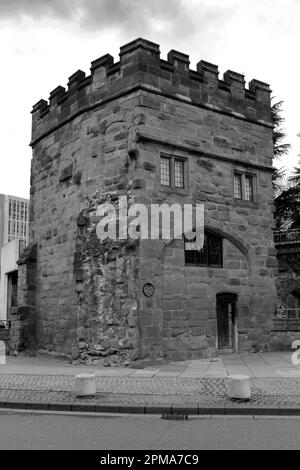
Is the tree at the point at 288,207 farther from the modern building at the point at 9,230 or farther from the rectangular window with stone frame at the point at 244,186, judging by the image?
the modern building at the point at 9,230

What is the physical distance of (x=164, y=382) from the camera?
10.9 meters

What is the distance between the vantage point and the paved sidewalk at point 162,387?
28.5ft

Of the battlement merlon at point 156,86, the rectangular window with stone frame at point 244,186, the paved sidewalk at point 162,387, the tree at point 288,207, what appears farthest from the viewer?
the tree at point 288,207

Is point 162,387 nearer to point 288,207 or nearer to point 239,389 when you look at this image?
point 239,389

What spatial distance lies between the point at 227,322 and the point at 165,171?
5.02 m

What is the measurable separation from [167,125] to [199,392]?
7956 mm

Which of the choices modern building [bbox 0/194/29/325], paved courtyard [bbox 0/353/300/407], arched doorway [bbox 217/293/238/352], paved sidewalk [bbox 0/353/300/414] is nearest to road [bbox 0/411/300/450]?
paved sidewalk [bbox 0/353/300/414]

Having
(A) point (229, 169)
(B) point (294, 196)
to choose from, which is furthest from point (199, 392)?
(B) point (294, 196)

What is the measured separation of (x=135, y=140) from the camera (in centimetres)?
1422

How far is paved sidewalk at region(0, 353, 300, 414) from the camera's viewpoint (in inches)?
342

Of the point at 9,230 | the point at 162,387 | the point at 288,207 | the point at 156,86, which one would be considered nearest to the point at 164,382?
the point at 162,387

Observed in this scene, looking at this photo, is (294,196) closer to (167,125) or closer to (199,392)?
(167,125)

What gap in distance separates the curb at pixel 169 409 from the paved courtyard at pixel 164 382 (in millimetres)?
173

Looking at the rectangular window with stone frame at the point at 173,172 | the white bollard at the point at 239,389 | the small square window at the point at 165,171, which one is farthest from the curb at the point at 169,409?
the small square window at the point at 165,171
